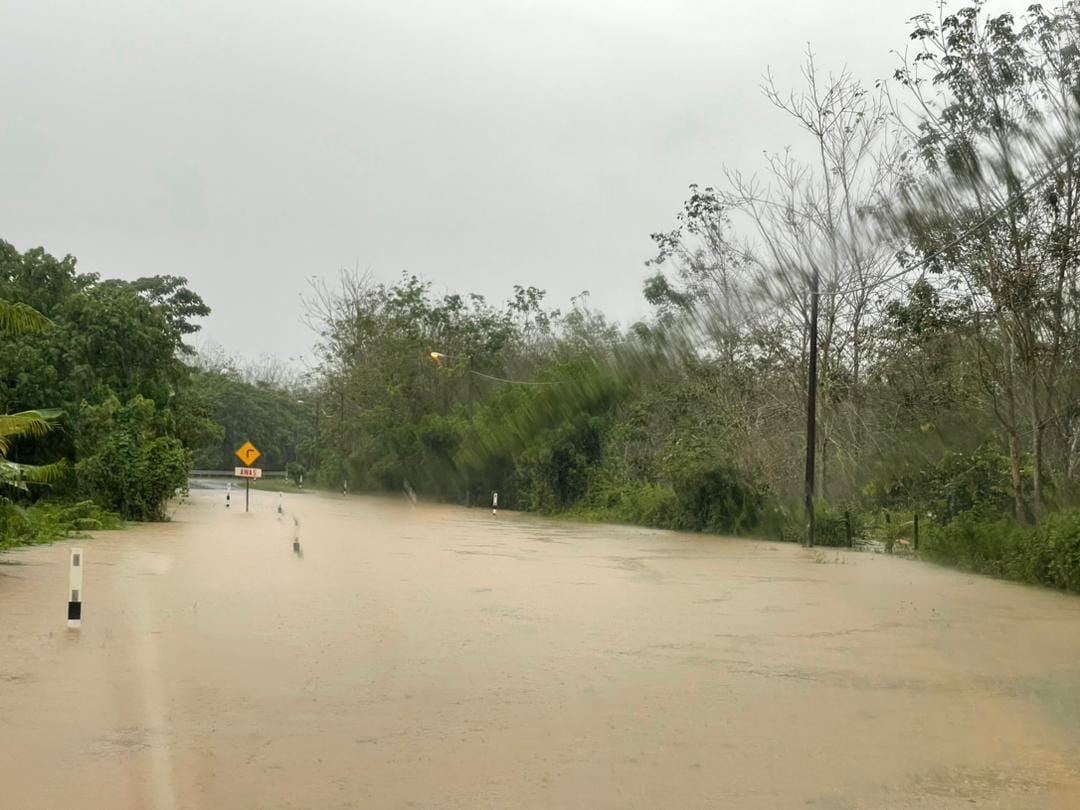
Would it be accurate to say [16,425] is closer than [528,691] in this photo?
No

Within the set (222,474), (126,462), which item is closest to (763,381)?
(126,462)

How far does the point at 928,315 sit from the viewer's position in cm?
2342

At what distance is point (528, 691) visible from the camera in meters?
10.2

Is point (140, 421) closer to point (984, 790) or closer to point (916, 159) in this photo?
point (916, 159)

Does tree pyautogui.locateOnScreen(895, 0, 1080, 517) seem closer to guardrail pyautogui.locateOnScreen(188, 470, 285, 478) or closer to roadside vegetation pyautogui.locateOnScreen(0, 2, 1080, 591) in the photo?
roadside vegetation pyautogui.locateOnScreen(0, 2, 1080, 591)

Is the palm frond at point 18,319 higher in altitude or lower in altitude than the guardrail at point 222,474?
higher

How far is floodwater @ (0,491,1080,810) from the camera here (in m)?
7.31

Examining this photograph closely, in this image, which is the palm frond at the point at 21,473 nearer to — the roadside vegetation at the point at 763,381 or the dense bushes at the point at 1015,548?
the roadside vegetation at the point at 763,381

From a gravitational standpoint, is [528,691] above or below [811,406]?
below

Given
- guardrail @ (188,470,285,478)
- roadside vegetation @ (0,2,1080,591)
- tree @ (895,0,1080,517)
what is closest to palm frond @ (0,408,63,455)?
roadside vegetation @ (0,2,1080,591)

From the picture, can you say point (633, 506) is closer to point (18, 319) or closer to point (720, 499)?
point (720, 499)

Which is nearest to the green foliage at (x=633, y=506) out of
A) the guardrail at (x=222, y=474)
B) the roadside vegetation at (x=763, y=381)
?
the roadside vegetation at (x=763, y=381)

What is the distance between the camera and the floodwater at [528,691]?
7309mm

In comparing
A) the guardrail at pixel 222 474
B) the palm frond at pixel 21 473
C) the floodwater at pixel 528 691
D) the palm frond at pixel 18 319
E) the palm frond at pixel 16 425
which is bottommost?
the floodwater at pixel 528 691
